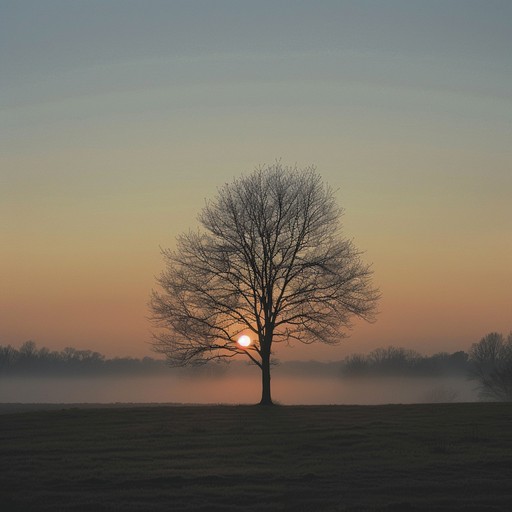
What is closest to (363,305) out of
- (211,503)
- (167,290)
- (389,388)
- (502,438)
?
(167,290)

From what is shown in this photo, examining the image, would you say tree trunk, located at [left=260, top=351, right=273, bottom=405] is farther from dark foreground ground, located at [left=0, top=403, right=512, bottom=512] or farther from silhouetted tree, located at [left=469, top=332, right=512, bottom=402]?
silhouetted tree, located at [left=469, top=332, right=512, bottom=402]

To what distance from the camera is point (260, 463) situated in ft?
62.1

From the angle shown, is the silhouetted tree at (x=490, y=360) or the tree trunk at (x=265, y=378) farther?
the silhouetted tree at (x=490, y=360)

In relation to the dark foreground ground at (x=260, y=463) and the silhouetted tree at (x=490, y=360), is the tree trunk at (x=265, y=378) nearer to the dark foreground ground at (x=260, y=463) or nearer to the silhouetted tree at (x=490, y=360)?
the dark foreground ground at (x=260, y=463)

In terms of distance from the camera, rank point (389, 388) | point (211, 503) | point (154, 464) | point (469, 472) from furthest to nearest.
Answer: point (389, 388) < point (154, 464) < point (469, 472) < point (211, 503)

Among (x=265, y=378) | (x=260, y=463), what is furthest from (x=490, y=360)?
(x=260, y=463)

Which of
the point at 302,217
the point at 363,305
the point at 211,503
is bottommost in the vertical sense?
the point at 211,503

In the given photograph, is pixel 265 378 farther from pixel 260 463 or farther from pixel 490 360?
pixel 490 360

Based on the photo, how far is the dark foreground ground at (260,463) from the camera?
1491cm

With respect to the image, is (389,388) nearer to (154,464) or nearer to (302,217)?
(302,217)

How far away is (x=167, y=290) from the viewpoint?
126 ft

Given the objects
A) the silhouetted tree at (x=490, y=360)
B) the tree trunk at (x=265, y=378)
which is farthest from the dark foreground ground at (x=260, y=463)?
the silhouetted tree at (x=490, y=360)

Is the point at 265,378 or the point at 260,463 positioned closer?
the point at 260,463

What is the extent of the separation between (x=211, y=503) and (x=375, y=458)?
6.44m
